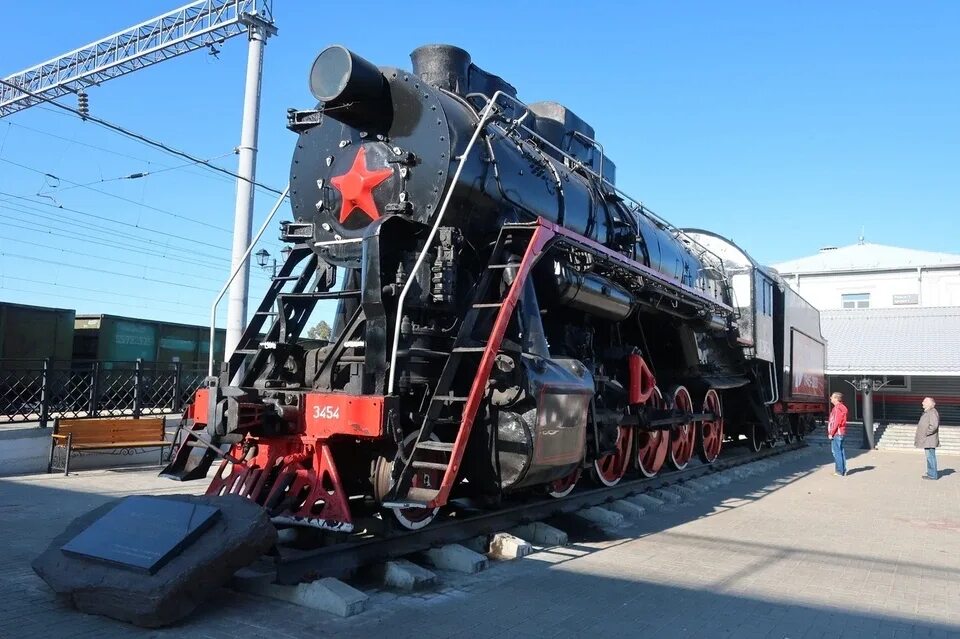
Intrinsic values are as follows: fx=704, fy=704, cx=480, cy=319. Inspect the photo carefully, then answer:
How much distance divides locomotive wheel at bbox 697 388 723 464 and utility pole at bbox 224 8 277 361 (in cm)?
704

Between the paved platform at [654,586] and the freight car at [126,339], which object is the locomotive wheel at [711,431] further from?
the freight car at [126,339]

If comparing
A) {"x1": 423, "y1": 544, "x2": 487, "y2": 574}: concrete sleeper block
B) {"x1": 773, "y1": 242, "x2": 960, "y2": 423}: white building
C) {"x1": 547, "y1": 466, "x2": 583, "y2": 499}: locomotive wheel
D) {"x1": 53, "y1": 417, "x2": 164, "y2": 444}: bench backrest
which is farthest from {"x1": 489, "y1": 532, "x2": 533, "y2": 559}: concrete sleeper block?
{"x1": 773, "y1": 242, "x2": 960, "y2": 423}: white building

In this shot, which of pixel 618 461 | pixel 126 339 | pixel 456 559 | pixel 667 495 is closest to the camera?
pixel 456 559

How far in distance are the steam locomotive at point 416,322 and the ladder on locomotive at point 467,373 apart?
0.6 inches

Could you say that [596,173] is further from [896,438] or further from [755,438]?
[896,438]

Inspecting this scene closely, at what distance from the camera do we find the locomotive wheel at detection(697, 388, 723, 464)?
10.9m

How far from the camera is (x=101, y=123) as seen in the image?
9000 mm

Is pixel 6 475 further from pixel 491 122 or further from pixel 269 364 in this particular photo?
pixel 491 122

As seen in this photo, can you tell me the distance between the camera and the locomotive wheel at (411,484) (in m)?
4.79

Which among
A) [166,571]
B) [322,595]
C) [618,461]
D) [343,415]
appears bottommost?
[322,595]

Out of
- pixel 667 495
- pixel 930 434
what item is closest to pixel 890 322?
pixel 930 434

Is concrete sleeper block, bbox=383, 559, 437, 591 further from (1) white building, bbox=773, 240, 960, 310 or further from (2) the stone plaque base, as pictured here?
(1) white building, bbox=773, 240, 960, 310

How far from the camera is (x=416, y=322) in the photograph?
5344 millimetres

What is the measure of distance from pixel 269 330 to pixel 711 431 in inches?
313
